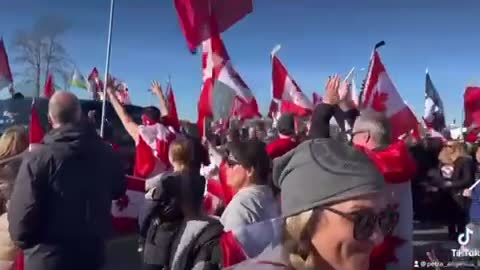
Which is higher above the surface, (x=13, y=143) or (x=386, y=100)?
(x=386, y=100)

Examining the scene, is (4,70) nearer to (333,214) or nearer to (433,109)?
(433,109)

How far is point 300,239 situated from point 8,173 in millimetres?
3154

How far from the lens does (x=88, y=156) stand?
14.1ft

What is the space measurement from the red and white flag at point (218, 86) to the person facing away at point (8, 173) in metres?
3.36

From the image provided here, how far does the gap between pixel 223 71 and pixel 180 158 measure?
3292mm

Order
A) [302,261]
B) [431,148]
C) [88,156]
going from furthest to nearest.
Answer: [431,148] < [88,156] < [302,261]

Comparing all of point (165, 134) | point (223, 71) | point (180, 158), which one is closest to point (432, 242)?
point (223, 71)

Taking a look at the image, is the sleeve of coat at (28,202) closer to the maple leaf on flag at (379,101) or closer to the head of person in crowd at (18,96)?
the maple leaf on flag at (379,101)

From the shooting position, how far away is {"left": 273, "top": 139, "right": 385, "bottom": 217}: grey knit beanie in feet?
5.70

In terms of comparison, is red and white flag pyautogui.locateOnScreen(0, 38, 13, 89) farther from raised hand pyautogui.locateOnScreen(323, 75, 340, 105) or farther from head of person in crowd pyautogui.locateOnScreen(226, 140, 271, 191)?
head of person in crowd pyautogui.locateOnScreen(226, 140, 271, 191)

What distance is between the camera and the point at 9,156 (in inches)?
181

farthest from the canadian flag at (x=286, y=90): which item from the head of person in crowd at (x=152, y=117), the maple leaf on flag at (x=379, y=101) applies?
the head of person in crowd at (x=152, y=117)

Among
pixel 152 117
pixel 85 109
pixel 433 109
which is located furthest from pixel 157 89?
pixel 433 109

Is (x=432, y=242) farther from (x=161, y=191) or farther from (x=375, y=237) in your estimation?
(x=375, y=237)
